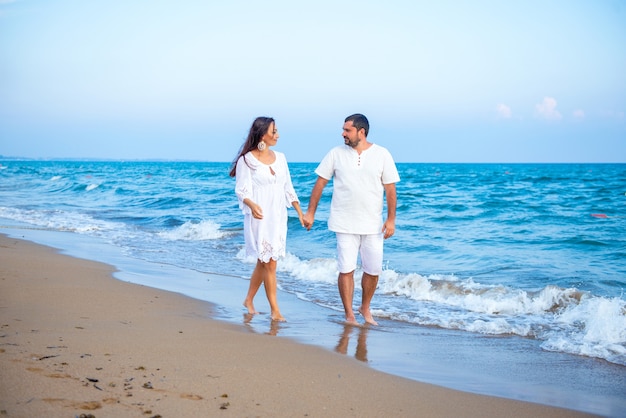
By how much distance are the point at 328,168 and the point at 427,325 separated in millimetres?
1913

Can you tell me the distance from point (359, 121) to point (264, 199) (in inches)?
45.7

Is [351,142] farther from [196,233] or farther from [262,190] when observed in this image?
[196,233]

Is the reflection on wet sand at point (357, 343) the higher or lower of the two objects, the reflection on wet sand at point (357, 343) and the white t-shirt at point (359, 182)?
the lower

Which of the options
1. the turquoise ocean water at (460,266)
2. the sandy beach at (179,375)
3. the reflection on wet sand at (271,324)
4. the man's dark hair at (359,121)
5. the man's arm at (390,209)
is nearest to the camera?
the sandy beach at (179,375)

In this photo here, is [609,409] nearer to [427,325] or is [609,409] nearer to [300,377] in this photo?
[300,377]


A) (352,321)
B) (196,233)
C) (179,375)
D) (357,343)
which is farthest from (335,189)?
(196,233)

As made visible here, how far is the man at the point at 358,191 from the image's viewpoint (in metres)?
5.72

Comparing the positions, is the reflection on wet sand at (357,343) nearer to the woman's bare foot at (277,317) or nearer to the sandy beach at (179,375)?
the sandy beach at (179,375)

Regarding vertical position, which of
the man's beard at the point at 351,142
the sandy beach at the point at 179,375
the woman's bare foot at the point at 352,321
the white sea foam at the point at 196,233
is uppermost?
the man's beard at the point at 351,142

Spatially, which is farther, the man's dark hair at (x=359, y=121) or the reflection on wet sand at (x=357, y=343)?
the man's dark hair at (x=359, y=121)

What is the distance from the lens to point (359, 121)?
5.71 m

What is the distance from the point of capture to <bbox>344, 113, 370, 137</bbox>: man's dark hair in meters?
5.69

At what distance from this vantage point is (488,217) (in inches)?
717

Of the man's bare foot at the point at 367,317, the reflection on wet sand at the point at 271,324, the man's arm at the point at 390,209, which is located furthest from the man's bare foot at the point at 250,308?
the man's arm at the point at 390,209
